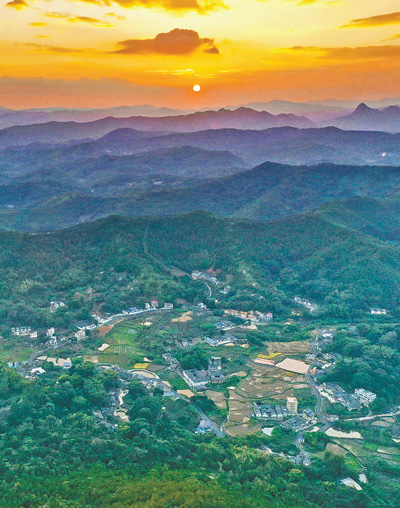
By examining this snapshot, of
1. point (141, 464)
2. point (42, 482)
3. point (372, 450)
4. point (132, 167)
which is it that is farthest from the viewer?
point (132, 167)

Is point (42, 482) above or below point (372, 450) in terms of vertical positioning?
above

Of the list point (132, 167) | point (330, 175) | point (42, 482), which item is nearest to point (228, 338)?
point (42, 482)

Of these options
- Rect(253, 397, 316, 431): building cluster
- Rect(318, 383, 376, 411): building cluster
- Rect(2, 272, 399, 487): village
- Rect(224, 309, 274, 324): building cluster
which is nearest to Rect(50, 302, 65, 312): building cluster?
Rect(2, 272, 399, 487): village

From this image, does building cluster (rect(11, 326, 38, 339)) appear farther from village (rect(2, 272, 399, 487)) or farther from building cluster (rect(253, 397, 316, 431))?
building cluster (rect(253, 397, 316, 431))

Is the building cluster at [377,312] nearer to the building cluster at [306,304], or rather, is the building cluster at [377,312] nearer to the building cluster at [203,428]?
the building cluster at [306,304]

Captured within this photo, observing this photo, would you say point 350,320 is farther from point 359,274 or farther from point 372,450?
point 372,450

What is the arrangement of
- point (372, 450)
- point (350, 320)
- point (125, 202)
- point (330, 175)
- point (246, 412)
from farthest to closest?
1. point (330, 175)
2. point (125, 202)
3. point (350, 320)
4. point (246, 412)
5. point (372, 450)

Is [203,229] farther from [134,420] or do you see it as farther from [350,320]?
[134,420]

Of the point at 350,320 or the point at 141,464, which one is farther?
the point at 350,320

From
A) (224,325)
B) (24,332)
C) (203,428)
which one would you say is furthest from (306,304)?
(24,332)
